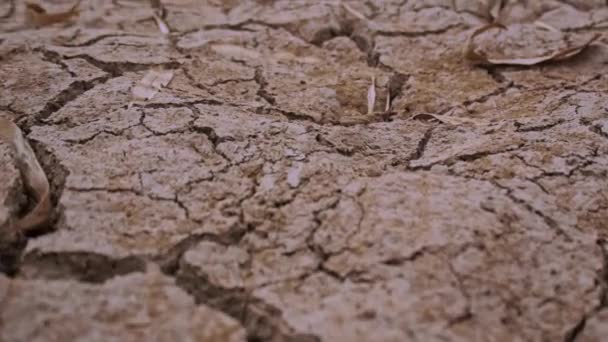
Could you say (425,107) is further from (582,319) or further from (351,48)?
(582,319)

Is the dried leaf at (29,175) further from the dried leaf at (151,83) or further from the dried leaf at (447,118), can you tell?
the dried leaf at (447,118)

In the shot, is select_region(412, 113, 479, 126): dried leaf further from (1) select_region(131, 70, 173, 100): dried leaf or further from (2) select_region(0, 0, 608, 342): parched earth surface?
(1) select_region(131, 70, 173, 100): dried leaf

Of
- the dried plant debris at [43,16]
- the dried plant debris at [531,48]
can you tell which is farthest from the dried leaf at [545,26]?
the dried plant debris at [43,16]

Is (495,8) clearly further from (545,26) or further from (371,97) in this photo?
(371,97)

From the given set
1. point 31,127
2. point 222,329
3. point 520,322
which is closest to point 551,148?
point 520,322

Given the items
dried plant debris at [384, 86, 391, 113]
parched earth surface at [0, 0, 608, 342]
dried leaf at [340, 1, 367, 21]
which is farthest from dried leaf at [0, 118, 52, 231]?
dried leaf at [340, 1, 367, 21]

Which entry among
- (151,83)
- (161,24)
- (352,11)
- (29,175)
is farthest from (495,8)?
(29,175)
